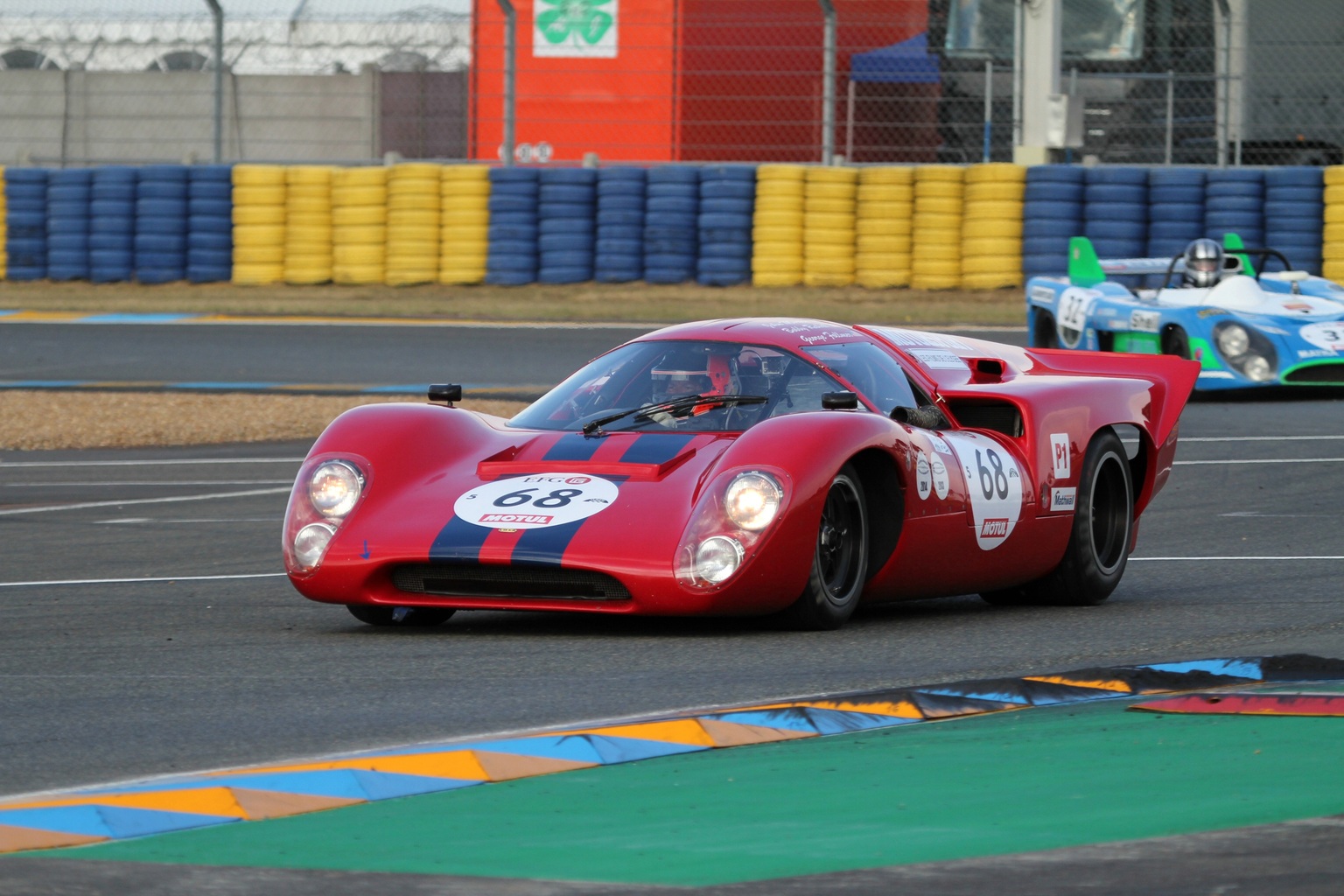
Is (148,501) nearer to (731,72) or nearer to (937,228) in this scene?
(937,228)

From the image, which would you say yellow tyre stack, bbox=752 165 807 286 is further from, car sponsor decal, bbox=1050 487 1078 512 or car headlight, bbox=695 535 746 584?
car headlight, bbox=695 535 746 584

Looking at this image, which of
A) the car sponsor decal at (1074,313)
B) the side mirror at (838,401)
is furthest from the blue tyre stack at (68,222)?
the side mirror at (838,401)

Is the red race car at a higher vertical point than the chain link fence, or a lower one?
lower

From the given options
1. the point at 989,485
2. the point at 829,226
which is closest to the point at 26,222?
the point at 829,226

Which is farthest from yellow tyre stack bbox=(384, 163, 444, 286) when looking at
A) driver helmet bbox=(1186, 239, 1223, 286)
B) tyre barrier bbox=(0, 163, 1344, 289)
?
driver helmet bbox=(1186, 239, 1223, 286)

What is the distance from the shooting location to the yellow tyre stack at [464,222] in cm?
2073

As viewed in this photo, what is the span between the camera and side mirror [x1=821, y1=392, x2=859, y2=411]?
6363 mm

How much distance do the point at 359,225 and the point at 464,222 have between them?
3.63 feet

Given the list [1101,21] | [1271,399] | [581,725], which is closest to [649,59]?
[1101,21]

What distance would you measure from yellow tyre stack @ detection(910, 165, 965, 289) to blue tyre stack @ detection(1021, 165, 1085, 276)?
66 cm

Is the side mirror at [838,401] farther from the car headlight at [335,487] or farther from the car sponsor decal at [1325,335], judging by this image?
the car sponsor decal at [1325,335]

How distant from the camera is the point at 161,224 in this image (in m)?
21.4

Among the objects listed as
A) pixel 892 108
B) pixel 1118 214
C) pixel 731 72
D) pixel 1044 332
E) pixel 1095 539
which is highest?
pixel 731 72

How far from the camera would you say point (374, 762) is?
13.2ft
